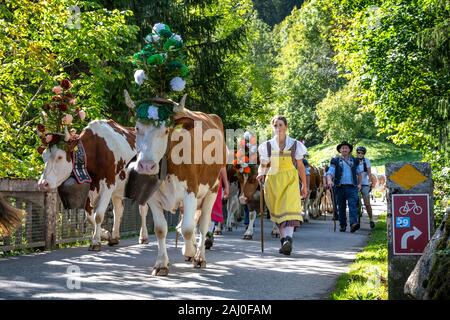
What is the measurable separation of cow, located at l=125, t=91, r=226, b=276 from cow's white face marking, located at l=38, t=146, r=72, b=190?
342 cm

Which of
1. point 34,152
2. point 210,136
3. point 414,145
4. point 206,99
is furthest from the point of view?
point 206,99

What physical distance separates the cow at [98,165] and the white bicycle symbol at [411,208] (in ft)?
24.1

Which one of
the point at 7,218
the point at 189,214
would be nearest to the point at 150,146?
the point at 189,214

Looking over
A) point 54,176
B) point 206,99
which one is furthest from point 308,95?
point 54,176

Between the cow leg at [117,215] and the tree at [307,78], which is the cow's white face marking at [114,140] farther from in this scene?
the tree at [307,78]

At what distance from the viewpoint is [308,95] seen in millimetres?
85250

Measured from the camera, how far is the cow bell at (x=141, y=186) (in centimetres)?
941

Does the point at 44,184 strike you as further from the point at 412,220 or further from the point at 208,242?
the point at 412,220

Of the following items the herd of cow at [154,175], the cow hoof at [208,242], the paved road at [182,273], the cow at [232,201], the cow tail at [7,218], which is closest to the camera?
the cow tail at [7,218]

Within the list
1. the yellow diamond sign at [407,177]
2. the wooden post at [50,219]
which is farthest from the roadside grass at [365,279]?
the wooden post at [50,219]

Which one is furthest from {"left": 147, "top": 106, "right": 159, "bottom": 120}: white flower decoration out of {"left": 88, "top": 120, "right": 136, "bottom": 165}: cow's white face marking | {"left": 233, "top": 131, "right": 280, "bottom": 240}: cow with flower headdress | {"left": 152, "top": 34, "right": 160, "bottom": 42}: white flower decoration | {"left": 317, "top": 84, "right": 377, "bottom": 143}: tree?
{"left": 317, "top": 84, "right": 377, "bottom": 143}: tree

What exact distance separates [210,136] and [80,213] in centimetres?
609
